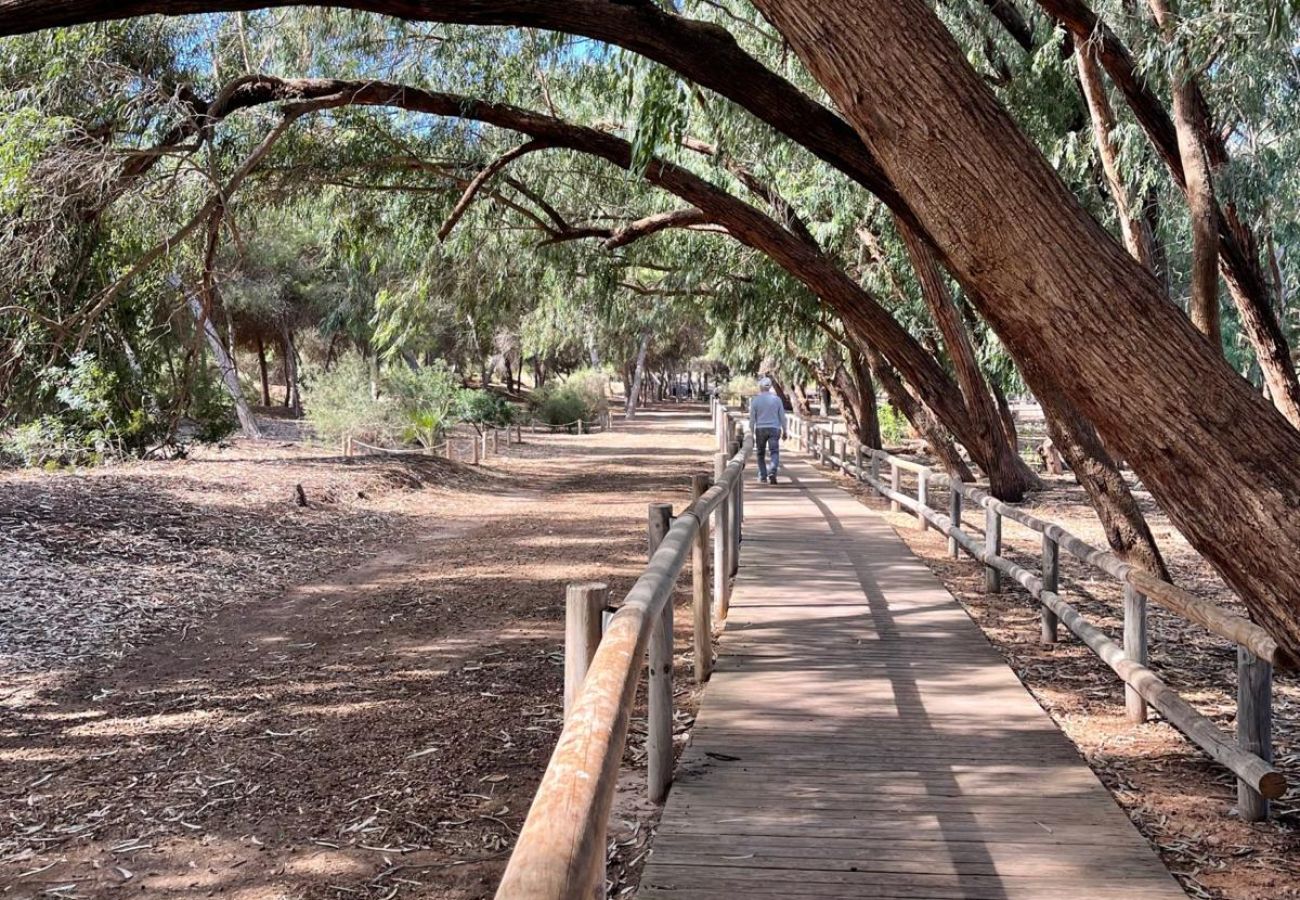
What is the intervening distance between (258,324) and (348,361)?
1802cm

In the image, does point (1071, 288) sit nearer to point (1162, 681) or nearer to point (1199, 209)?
point (1162, 681)

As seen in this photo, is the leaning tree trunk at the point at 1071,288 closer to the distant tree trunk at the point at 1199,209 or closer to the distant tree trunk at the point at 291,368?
the distant tree trunk at the point at 1199,209

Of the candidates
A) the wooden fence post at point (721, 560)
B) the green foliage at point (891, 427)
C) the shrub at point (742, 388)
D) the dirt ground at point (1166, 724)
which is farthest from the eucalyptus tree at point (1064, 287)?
the shrub at point (742, 388)

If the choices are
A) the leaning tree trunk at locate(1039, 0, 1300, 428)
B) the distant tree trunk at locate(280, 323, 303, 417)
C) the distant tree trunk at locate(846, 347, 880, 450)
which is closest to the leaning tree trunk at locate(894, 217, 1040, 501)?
the leaning tree trunk at locate(1039, 0, 1300, 428)

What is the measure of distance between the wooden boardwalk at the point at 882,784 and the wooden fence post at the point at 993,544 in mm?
1489

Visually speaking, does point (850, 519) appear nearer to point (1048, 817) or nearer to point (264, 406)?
point (1048, 817)

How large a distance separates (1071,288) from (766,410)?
15.8m

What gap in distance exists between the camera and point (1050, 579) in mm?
8289

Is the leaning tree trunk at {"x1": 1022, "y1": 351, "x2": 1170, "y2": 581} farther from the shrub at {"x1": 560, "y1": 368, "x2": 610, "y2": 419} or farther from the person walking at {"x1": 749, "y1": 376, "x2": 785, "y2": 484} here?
the shrub at {"x1": 560, "y1": 368, "x2": 610, "y2": 419}

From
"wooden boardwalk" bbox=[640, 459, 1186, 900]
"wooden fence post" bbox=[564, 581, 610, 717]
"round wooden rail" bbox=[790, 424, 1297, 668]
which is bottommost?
"wooden boardwalk" bbox=[640, 459, 1186, 900]

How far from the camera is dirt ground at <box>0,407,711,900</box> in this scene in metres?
5.03

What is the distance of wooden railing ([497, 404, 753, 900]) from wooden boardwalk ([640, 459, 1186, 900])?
0.40 metres

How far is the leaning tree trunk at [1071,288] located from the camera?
432 centimetres

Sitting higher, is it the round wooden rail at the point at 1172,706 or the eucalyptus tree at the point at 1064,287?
the eucalyptus tree at the point at 1064,287
